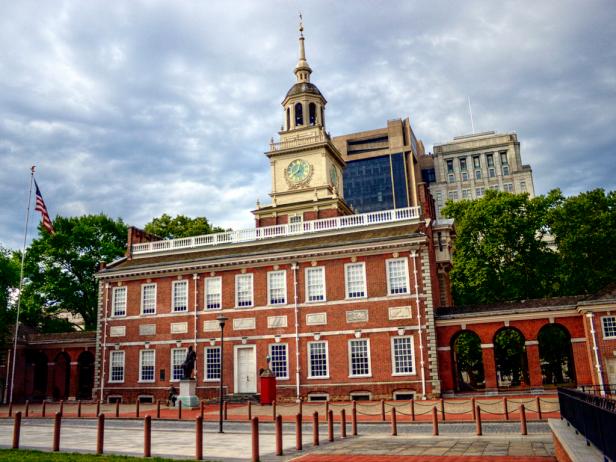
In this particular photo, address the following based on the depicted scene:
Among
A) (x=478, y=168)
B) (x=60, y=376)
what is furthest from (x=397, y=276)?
(x=478, y=168)

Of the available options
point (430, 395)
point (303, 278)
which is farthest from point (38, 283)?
point (430, 395)

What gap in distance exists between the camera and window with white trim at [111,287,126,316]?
39656mm

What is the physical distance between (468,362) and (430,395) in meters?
17.6

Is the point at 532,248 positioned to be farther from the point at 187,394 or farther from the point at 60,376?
the point at 60,376

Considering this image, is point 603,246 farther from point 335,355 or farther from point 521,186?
point 521,186

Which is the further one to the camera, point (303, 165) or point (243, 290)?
point (303, 165)

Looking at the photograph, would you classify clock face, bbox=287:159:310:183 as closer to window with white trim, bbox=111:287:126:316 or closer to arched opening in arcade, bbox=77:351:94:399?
window with white trim, bbox=111:287:126:316

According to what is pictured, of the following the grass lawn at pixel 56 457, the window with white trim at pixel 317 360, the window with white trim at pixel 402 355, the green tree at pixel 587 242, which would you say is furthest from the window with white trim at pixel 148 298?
the green tree at pixel 587 242

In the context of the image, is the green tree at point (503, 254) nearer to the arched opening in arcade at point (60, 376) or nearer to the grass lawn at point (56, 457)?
the arched opening in arcade at point (60, 376)

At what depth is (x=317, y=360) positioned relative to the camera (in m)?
33.9

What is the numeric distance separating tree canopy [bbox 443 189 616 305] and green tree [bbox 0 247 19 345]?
34.3 m

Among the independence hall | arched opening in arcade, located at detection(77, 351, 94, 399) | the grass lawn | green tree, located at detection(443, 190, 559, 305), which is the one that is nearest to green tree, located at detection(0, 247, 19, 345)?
the independence hall

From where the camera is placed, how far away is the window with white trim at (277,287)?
35.6 meters

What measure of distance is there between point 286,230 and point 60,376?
21.1 meters
